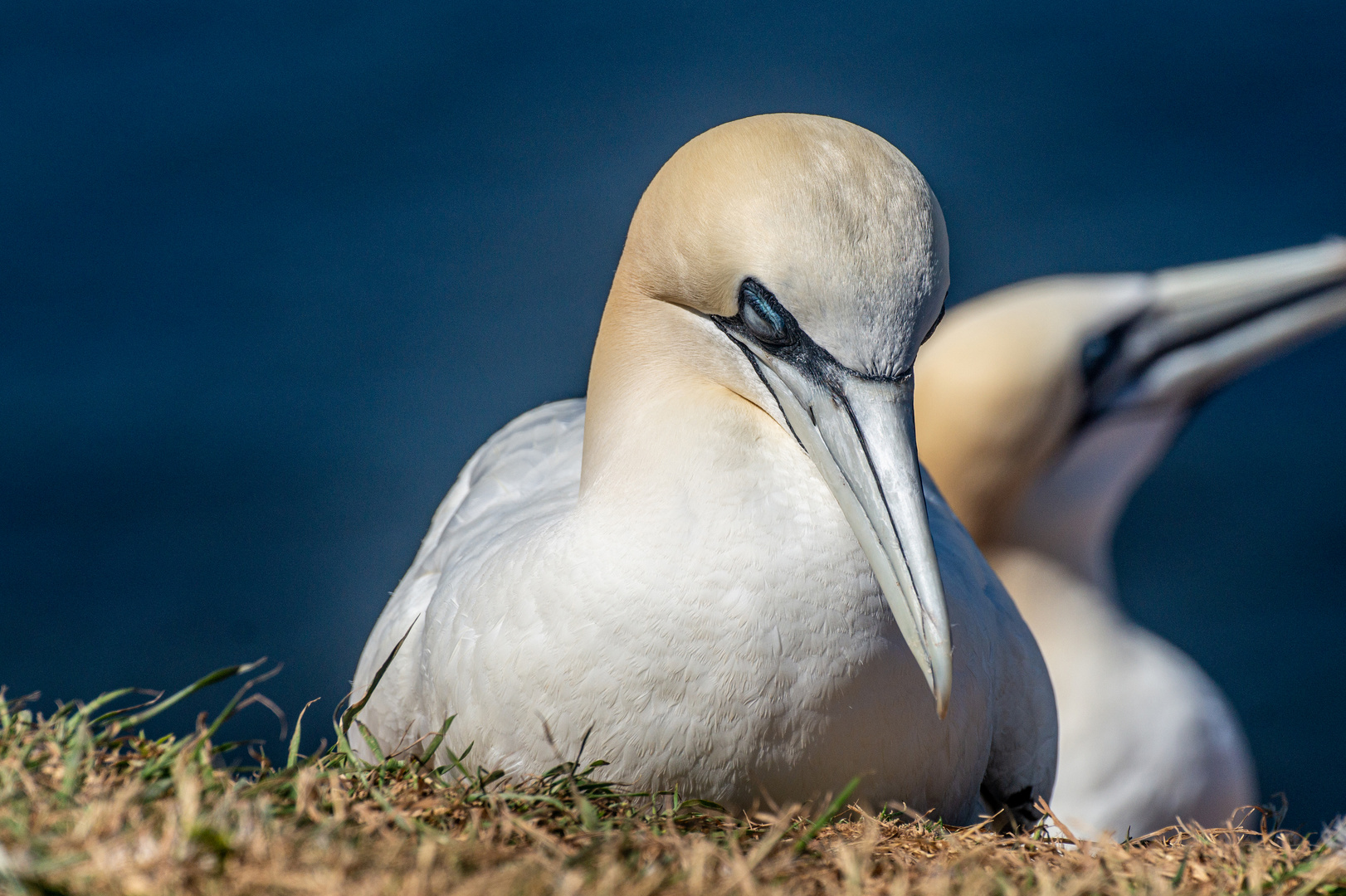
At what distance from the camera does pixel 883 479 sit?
6.77 ft

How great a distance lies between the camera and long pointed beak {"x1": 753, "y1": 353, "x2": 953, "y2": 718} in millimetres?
1967

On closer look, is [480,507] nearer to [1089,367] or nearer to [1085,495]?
[1089,367]

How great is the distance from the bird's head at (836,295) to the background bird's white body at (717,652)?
0.10m

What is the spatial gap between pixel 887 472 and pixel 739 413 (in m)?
0.33

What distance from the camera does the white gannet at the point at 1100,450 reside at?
15.1 ft


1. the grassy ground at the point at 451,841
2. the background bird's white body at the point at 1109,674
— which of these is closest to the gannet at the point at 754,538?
the grassy ground at the point at 451,841

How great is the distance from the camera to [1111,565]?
7.37m

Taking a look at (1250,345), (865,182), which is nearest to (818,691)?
(865,182)

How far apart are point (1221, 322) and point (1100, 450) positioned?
2.26 ft

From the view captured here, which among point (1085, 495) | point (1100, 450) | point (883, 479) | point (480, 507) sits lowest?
point (1085, 495)

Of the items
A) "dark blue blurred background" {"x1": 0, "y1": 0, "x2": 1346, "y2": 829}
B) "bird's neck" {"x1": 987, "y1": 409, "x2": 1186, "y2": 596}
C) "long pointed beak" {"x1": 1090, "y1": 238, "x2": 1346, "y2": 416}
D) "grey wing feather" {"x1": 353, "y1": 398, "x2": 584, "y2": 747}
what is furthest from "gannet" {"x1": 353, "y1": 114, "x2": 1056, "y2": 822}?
"dark blue blurred background" {"x1": 0, "y1": 0, "x2": 1346, "y2": 829}

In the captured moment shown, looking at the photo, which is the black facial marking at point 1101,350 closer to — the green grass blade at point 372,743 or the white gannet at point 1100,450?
the white gannet at point 1100,450

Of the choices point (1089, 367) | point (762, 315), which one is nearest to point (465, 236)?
point (1089, 367)

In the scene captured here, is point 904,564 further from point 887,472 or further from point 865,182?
point 865,182
